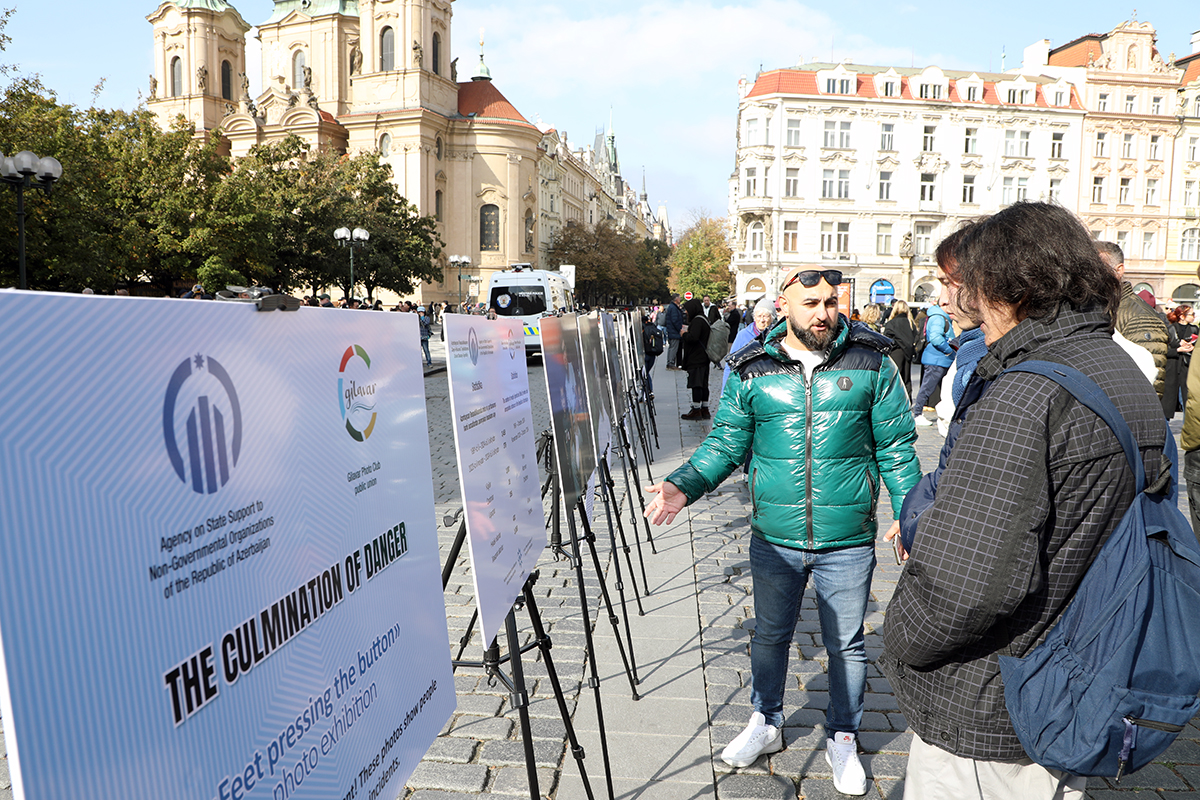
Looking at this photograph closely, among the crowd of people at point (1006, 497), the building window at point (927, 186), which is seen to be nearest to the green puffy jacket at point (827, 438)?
the crowd of people at point (1006, 497)

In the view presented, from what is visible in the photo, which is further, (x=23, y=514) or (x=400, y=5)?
(x=400, y=5)

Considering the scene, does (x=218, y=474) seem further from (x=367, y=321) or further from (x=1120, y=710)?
(x=1120, y=710)

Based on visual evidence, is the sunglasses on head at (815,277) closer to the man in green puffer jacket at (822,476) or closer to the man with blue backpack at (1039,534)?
the man in green puffer jacket at (822,476)

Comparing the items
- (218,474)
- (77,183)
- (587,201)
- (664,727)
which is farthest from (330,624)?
(587,201)

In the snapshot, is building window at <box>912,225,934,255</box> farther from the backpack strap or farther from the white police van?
the backpack strap

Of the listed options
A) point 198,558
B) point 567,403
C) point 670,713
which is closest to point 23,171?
point 567,403

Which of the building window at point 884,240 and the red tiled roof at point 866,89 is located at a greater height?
the red tiled roof at point 866,89

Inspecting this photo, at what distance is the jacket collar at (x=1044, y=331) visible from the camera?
1883mm

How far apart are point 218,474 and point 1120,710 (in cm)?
178

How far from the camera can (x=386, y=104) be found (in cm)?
6438

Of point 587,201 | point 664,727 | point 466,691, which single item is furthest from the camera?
point 587,201

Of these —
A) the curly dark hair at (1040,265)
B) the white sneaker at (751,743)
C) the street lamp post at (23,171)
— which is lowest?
the white sneaker at (751,743)

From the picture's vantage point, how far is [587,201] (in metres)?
113

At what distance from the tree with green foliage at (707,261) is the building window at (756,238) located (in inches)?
253
